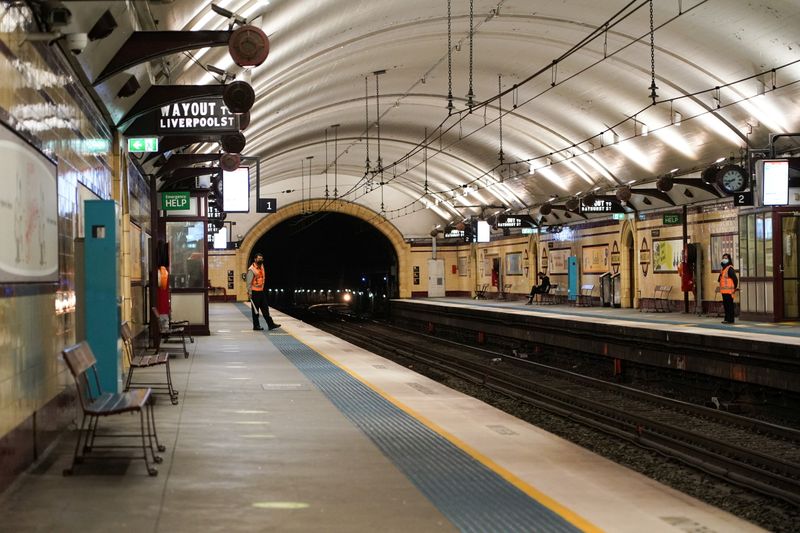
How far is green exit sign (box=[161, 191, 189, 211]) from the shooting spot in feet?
58.9

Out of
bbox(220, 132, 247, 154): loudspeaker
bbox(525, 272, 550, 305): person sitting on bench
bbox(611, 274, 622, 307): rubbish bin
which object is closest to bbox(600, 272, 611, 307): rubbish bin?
bbox(611, 274, 622, 307): rubbish bin

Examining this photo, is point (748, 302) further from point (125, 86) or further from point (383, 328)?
point (383, 328)

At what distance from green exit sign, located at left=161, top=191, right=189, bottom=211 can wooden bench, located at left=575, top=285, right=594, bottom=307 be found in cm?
1670

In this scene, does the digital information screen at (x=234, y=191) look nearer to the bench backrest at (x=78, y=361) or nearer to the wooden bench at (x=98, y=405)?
the bench backrest at (x=78, y=361)

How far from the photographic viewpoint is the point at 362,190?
44.2m

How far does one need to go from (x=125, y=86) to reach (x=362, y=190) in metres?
34.3

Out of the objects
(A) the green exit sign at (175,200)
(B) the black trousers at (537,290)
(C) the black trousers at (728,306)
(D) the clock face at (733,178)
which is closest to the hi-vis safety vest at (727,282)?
(C) the black trousers at (728,306)

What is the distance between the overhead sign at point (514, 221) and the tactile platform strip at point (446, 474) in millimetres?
22539

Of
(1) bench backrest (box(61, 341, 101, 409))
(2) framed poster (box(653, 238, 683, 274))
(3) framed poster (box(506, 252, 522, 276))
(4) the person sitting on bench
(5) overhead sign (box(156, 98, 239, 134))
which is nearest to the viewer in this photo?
(1) bench backrest (box(61, 341, 101, 409))

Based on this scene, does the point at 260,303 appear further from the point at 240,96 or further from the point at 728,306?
the point at 240,96

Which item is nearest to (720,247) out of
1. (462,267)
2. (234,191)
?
(234,191)

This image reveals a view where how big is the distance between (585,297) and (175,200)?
1735 cm

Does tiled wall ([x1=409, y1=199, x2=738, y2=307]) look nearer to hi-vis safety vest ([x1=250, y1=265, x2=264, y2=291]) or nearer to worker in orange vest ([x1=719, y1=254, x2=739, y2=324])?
worker in orange vest ([x1=719, y1=254, x2=739, y2=324])

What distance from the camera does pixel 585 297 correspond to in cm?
3166
